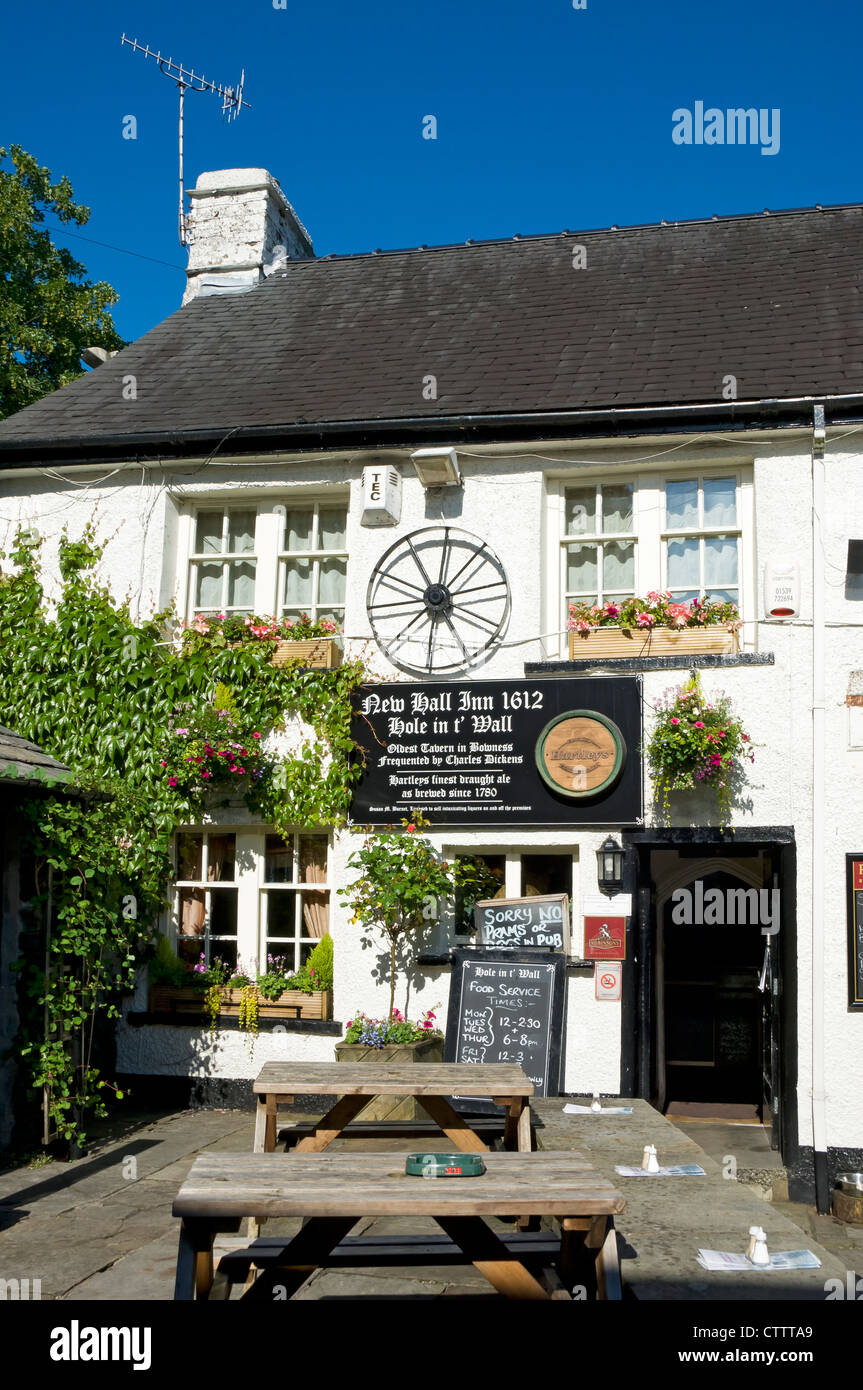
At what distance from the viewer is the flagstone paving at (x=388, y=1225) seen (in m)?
4.35

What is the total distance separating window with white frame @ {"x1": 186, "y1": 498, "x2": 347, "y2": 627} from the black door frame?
3.29 m

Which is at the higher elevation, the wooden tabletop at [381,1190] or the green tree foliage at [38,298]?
the green tree foliage at [38,298]

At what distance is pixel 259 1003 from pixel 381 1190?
6.07m

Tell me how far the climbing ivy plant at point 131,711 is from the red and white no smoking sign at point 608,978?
91.5 inches

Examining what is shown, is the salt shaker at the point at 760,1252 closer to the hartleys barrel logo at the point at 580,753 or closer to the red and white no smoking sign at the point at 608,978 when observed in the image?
the red and white no smoking sign at the point at 608,978

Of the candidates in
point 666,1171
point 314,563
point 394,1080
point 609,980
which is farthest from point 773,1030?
point 314,563

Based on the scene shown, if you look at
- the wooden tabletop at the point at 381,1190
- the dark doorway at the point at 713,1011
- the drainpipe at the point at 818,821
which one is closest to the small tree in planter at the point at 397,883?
the drainpipe at the point at 818,821

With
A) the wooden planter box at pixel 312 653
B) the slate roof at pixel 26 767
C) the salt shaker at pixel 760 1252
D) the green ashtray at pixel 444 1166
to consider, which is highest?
the wooden planter box at pixel 312 653

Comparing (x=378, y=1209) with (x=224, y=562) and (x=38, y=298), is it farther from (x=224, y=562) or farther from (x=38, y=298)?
(x=38, y=298)

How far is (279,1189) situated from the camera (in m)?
3.38

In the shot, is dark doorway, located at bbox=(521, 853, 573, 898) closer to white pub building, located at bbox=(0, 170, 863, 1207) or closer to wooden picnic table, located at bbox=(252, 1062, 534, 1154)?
white pub building, located at bbox=(0, 170, 863, 1207)

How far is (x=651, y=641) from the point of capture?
346 inches

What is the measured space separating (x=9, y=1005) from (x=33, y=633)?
11.4 feet
